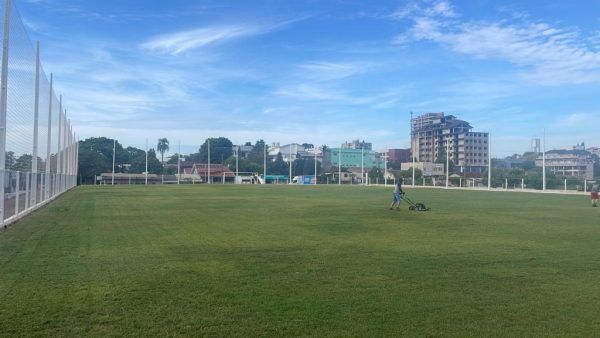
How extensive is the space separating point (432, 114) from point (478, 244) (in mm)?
133017

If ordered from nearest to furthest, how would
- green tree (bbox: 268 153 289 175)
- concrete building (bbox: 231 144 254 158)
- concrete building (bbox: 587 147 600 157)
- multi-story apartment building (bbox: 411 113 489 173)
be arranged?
concrete building (bbox: 587 147 600 157) → multi-story apartment building (bbox: 411 113 489 173) → green tree (bbox: 268 153 289 175) → concrete building (bbox: 231 144 254 158)

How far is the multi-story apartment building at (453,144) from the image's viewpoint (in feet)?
323

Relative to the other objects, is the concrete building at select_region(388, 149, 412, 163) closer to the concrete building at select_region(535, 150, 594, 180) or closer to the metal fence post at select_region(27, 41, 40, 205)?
the concrete building at select_region(535, 150, 594, 180)

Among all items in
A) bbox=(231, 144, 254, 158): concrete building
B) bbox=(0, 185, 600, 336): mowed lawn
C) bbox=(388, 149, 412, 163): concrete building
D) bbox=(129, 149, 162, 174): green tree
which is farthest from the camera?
bbox=(231, 144, 254, 158): concrete building

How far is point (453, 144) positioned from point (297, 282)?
342ft

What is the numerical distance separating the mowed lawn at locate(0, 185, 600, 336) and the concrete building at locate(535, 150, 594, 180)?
6424 cm

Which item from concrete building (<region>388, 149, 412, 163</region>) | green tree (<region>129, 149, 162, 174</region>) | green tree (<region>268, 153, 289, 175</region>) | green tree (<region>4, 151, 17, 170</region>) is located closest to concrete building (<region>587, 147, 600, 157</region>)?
concrete building (<region>388, 149, 412, 163</region>)

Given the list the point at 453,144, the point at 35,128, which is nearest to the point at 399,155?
the point at 453,144

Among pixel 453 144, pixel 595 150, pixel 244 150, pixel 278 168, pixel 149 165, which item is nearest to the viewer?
pixel 595 150

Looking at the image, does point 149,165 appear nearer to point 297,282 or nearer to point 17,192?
point 17,192

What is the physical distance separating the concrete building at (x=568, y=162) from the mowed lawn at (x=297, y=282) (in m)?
64.2

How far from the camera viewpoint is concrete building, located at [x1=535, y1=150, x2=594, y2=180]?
2766 inches

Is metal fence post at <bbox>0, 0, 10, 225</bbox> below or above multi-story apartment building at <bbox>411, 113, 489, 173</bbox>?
below

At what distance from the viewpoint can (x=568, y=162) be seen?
75.1 m
